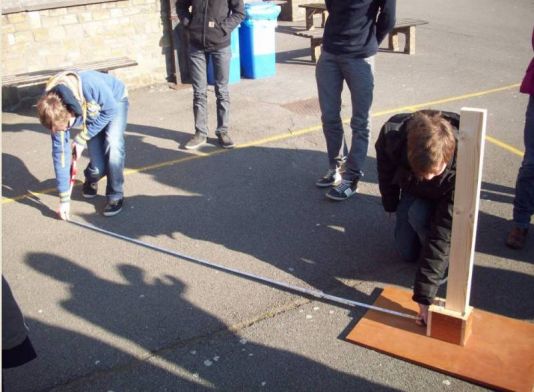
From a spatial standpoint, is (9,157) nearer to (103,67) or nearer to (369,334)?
(103,67)

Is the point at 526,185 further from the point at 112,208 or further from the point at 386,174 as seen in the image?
the point at 112,208

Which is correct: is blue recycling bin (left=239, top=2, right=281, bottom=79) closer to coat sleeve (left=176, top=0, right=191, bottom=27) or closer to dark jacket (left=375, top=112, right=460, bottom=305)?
coat sleeve (left=176, top=0, right=191, bottom=27)

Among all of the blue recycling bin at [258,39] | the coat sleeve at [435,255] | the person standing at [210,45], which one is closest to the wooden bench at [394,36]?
the blue recycling bin at [258,39]

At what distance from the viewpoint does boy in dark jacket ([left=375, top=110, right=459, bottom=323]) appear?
9.34 feet

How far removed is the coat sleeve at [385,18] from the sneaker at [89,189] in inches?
106

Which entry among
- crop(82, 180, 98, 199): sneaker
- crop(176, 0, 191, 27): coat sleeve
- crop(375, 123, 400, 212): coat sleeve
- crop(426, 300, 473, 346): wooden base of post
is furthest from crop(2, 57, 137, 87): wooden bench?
crop(426, 300, 473, 346): wooden base of post

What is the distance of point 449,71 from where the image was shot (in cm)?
891

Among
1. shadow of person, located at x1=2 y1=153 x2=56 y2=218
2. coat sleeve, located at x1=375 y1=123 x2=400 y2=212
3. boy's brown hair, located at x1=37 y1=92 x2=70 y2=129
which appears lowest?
shadow of person, located at x1=2 y1=153 x2=56 y2=218

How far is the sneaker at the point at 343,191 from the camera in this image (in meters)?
4.81

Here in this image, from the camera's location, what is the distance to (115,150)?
187 inches

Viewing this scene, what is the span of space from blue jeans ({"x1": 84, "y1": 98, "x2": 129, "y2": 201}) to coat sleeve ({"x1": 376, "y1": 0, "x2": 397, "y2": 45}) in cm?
210

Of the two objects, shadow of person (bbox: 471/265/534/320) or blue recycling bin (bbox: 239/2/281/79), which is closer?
shadow of person (bbox: 471/265/534/320)

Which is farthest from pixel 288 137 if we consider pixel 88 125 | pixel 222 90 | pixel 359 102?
pixel 88 125

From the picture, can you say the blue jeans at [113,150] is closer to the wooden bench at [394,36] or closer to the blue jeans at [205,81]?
the blue jeans at [205,81]
